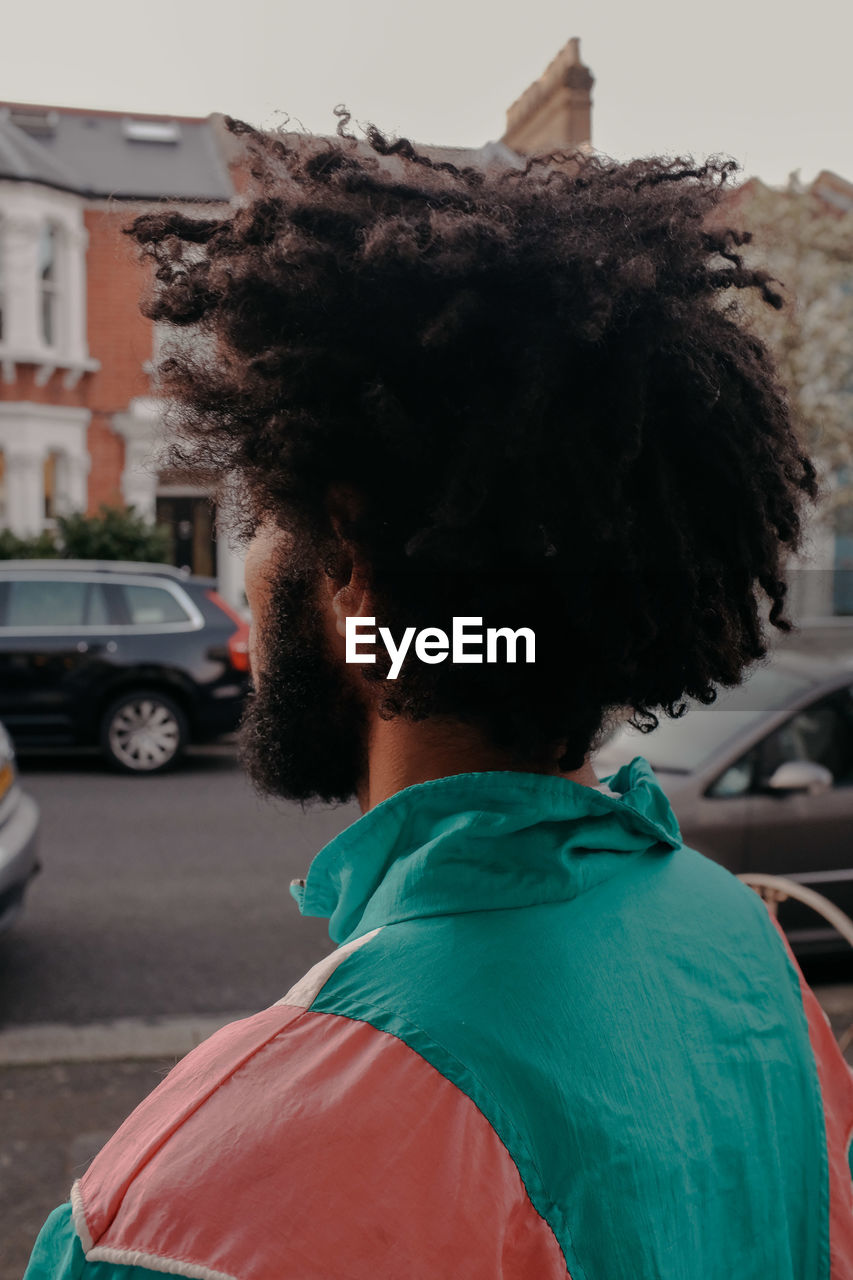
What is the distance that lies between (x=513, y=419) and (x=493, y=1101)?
551mm

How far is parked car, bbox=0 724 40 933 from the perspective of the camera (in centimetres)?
498

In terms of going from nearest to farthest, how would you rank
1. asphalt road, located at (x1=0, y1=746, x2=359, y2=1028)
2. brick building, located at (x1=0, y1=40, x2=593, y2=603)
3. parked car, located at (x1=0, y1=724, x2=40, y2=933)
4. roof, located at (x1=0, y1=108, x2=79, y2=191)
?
parked car, located at (x1=0, y1=724, x2=40, y2=933) → asphalt road, located at (x1=0, y1=746, x2=359, y2=1028) → roof, located at (x1=0, y1=108, x2=79, y2=191) → brick building, located at (x1=0, y1=40, x2=593, y2=603)

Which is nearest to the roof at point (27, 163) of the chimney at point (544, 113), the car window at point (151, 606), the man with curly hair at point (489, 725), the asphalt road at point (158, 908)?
the car window at point (151, 606)

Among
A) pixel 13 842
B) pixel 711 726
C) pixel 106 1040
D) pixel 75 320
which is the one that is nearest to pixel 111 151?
pixel 75 320

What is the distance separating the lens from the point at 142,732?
10281 mm

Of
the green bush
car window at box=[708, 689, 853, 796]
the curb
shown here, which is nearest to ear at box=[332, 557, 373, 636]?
the curb

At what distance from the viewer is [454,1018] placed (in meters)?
0.83

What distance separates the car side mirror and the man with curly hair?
14.0 ft

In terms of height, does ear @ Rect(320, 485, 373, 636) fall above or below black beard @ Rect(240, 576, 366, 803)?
above

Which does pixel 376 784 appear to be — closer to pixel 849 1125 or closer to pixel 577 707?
pixel 577 707

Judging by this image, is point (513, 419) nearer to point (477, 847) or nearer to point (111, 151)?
point (477, 847)

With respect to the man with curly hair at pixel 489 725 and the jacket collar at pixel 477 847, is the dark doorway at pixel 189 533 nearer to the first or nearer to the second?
the man with curly hair at pixel 489 725

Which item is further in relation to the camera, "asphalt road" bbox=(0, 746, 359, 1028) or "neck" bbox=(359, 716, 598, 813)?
"asphalt road" bbox=(0, 746, 359, 1028)

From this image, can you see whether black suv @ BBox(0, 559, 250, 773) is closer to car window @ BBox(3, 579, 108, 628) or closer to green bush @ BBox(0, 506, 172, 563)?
car window @ BBox(3, 579, 108, 628)
